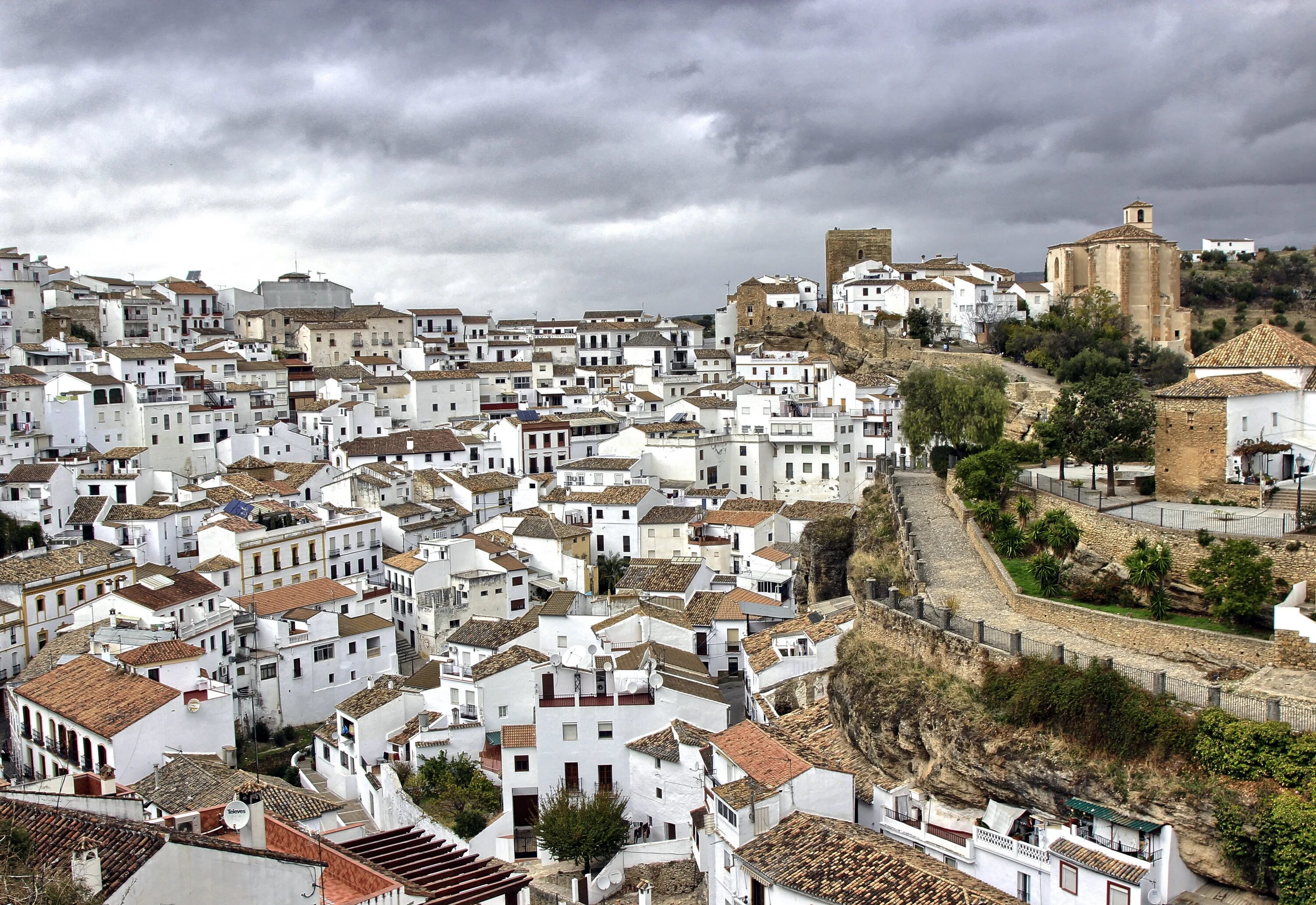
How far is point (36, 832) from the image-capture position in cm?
1094

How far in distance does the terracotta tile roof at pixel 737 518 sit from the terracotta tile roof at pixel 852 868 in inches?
822

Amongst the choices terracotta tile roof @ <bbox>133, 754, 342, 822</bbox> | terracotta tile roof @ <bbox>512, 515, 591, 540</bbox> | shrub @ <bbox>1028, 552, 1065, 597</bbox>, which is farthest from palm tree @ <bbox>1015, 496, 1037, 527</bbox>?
terracotta tile roof @ <bbox>512, 515, 591, 540</bbox>

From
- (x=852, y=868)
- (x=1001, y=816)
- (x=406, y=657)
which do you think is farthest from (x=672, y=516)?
(x=852, y=868)

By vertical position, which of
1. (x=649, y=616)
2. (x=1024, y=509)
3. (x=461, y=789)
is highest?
(x=1024, y=509)

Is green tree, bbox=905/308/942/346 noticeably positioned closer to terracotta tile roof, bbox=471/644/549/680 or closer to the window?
terracotta tile roof, bbox=471/644/549/680

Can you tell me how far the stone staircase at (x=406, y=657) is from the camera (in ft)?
115

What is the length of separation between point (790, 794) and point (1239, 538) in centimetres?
785

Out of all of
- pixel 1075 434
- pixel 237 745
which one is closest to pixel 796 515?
pixel 1075 434

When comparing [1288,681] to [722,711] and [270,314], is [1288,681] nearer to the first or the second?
[722,711]

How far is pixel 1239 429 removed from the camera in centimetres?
2141

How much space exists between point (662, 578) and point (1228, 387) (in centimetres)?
1807

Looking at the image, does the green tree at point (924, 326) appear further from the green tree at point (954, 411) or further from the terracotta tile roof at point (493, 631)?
the terracotta tile roof at point (493, 631)

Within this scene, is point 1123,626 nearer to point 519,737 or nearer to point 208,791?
point 519,737

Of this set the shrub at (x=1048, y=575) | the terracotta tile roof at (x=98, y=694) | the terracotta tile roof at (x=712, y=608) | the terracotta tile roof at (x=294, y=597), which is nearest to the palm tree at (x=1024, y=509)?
the shrub at (x=1048, y=575)
